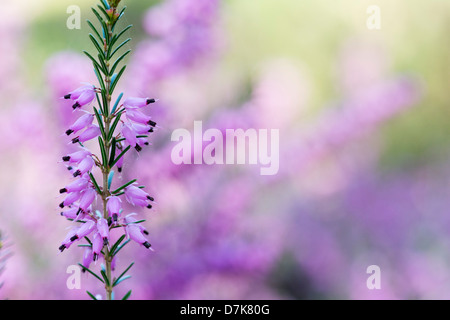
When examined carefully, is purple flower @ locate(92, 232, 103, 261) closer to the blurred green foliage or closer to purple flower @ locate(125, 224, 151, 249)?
purple flower @ locate(125, 224, 151, 249)

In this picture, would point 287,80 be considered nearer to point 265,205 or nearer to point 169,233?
point 265,205

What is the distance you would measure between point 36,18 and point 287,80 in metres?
0.86

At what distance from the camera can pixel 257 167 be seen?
1479 millimetres

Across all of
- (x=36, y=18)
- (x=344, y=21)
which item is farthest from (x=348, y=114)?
(x=36, y=18)

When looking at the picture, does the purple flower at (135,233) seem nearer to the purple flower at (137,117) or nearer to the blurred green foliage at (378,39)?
the purple flower at (137,117)

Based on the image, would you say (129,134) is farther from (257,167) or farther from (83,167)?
(257,167)

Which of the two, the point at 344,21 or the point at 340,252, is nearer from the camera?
the point at 340,252

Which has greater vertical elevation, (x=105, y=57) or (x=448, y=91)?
(x=448, y=91)

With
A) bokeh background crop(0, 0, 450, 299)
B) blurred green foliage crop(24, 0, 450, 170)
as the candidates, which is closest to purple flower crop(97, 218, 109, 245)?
bokeh background crop(0, 0, 450, 299)

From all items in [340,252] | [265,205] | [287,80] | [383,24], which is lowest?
[340,252]

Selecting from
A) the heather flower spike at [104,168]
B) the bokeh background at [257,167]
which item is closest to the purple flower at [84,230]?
the heather flower spike at [104,168]

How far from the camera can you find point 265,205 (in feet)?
5.93
